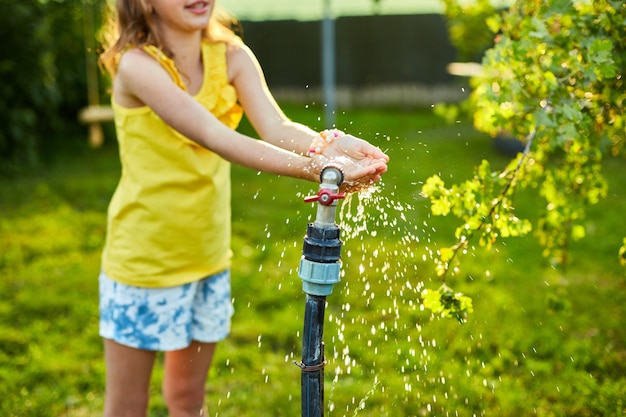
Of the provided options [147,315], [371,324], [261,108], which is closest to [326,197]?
[261,108]

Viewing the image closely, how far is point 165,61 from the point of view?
204 centimetres

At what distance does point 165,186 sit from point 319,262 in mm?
810

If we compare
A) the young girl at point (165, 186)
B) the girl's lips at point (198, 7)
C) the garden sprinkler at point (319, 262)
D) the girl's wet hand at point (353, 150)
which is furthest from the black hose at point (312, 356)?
the girl's lips at point (198, 7)

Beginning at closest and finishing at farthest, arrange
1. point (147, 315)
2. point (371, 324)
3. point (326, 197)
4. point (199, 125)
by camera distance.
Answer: point (326, 197), point (199, 125), point (147, 315), point (371, 324)

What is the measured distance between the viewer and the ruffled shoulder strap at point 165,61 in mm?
2037

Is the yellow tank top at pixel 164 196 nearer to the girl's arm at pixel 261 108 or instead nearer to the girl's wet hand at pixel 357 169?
the girl's arm at pixel 261 108

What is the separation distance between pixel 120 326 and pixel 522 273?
8.94 ft

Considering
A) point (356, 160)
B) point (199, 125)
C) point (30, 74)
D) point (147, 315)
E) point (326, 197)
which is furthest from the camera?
point (30, 74)

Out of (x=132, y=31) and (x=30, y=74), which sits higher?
(x=132, y=31)

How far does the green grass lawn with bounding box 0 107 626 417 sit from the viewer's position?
2883 millimetres

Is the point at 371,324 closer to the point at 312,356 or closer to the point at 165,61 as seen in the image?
the point at 165,61

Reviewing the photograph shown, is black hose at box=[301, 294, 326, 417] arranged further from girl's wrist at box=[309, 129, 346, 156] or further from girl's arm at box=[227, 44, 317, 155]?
girl's arm at box=[227, 44, 317, 155]

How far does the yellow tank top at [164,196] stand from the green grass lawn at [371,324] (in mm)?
415

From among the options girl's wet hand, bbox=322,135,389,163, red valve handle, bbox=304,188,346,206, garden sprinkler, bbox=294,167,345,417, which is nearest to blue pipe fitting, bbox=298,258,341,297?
garden sprinkler, bbox=294,167,345,417
